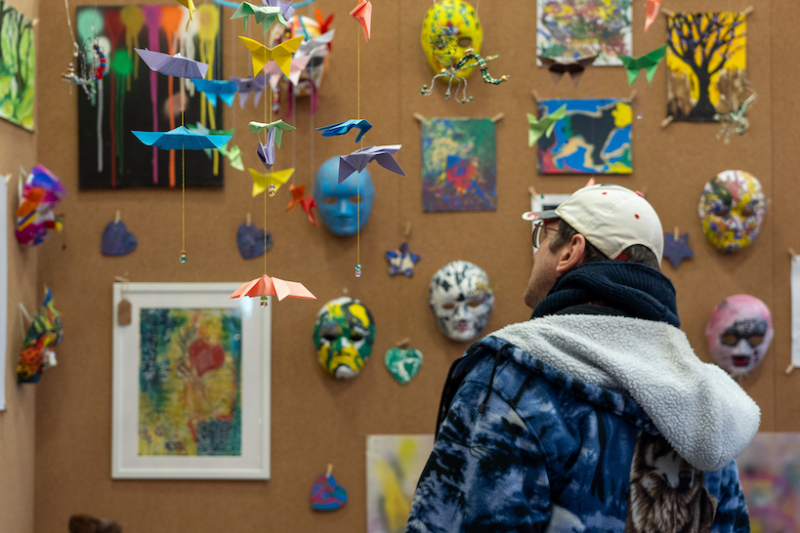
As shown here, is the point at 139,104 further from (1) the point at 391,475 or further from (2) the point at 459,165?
(1) the point at 391,475

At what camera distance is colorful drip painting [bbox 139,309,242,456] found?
7.29ft

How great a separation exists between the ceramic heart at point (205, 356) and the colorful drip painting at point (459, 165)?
81cm

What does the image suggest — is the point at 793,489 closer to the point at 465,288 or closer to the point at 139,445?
the point at 465,288

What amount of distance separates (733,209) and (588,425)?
5.61 feet

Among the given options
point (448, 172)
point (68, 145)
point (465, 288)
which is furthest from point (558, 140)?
point (68, 145)

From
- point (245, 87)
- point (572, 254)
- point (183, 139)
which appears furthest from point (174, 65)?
point (572, 254)

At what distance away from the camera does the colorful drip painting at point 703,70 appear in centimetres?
227

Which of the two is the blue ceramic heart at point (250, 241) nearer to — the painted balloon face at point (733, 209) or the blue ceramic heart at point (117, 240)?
the blue ceramic heart at point (117, 240)

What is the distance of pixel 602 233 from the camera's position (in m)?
0.89

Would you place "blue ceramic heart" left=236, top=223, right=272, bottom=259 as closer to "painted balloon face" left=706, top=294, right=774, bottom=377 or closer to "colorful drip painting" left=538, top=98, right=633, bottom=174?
"colorful drip painting" left=538, top=98, right=633, bottom=174

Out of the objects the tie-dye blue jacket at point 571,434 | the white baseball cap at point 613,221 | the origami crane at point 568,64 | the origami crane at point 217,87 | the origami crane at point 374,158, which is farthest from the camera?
the origami crane at point 568,64

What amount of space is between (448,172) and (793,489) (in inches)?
58.4

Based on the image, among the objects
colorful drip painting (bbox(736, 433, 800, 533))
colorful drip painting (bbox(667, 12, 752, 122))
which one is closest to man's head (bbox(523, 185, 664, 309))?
colorful drip painting (bbox(667, 12, 752, 122))

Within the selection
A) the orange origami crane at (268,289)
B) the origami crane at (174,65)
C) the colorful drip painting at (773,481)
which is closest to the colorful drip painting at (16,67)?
the origami crane at (174,65)
